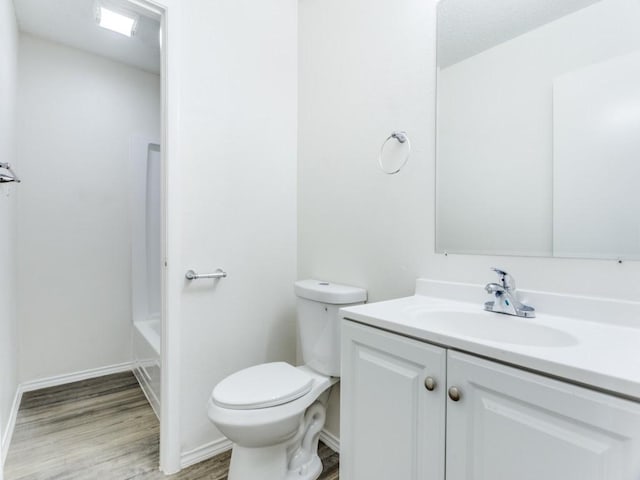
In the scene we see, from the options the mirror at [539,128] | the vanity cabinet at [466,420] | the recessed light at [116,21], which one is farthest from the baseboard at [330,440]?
the recessed light at [116,21]

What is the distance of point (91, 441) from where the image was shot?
5.72ft

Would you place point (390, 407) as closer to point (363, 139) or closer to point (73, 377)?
point (363, 139)

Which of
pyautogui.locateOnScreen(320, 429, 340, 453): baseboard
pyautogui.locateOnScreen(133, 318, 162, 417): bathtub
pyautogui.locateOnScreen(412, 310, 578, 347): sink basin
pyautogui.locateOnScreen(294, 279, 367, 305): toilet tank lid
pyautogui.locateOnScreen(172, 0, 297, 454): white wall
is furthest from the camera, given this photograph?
pyautogui.locateOnScreen(133, 318, 162, 417): bathtub

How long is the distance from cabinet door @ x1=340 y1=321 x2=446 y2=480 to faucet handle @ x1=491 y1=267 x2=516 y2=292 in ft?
1.29

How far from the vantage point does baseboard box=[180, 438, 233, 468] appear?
1.56 meters

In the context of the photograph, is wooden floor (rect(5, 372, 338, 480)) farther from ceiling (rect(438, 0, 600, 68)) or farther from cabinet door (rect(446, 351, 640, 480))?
ceiling (rect(438, 0, 600, 68))

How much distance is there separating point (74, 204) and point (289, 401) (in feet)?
7.51

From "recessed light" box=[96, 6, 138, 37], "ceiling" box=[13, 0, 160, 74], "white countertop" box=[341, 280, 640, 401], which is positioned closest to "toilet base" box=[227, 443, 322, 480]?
"white countertop" box=[341, 280, 640, 401]

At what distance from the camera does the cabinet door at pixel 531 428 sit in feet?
1.84

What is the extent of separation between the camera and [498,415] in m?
0.70

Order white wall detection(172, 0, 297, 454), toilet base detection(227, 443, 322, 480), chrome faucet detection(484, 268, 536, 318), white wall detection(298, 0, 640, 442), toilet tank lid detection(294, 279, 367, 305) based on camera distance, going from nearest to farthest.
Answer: chrome faucet detection(484, 268, 536, 318), white wall detection(298, 0, 640, 442), toilet base detection(227, 443, 322, 480), toilet tank lid detection(294, 279, 367, 305), white wall detection(172, 0, 297, 454)

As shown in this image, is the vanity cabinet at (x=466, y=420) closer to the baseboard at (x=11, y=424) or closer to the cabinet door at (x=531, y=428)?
the cabinet door at (x=531, y=428)

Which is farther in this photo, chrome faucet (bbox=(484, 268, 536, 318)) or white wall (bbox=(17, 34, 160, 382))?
white wall (bbox=(17, 34, 160, 382))

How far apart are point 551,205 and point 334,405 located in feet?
4.42
